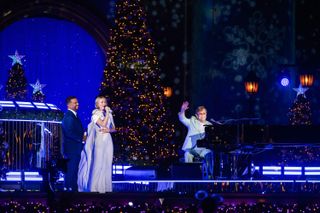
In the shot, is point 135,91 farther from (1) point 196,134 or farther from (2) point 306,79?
(2) point 306,79

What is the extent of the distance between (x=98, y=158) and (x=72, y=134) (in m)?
0.59

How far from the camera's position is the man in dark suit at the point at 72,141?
14789 mm

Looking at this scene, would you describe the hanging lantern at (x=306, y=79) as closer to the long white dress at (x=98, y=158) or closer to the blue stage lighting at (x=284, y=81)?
the blue stage lighting at (x=284, y=81)

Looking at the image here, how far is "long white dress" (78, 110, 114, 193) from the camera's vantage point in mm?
14766

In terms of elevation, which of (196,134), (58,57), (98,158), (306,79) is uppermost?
(58,57)

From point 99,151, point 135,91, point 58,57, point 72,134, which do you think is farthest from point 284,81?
point 72,134

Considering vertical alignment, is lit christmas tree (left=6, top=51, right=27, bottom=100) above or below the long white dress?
above

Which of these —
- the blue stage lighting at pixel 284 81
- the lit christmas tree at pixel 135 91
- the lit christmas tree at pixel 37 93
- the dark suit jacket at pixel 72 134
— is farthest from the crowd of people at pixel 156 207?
the blue stage lighting at pixel 284 81

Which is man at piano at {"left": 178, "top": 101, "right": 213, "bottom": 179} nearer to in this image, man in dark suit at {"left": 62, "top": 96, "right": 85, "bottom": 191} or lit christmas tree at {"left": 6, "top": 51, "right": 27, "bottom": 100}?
man in dark suit at {"left": 62, "top": 96, "right": 85, "bottom": 191}

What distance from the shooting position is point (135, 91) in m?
19.0

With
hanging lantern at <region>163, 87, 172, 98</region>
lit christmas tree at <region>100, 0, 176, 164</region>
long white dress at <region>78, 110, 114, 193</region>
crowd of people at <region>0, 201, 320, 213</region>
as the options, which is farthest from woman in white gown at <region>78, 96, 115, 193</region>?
hanging lantern at <region>163, 87, 172, 98</region>

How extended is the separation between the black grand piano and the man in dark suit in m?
2.41

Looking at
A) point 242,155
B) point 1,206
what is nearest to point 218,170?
point 242,155

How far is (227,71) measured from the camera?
21.6 m
